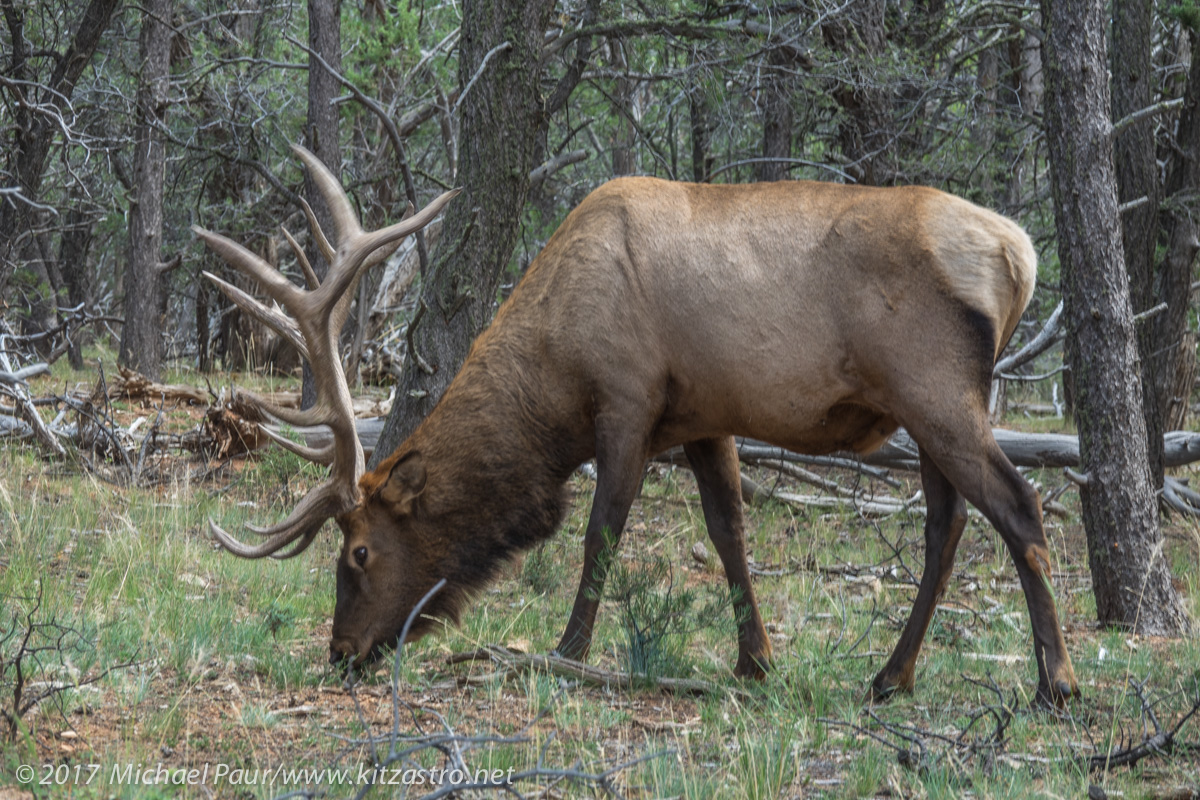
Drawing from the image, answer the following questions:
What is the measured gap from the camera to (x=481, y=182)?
6.85 meters

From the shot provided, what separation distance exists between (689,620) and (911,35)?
747 cm

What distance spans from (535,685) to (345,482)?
1474 millimetres

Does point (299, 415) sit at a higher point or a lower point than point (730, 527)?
higher

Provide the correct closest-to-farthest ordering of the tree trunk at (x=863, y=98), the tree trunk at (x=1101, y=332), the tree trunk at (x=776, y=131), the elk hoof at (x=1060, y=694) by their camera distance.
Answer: the elk hoof at (x=1060, y=694), the tree trunk at (x=1101, y=332), the tree trunk at (x=863, y=98), the tree trunk at (x=776, y=131)

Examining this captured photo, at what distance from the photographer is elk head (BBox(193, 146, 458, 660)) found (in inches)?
197

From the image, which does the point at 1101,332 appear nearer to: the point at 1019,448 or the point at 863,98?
the point at 1019,448

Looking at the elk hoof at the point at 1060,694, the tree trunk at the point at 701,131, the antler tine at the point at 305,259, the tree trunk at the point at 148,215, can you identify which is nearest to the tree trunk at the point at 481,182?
the antler tine at the point at 305,259

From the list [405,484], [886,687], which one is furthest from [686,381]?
[886,687]

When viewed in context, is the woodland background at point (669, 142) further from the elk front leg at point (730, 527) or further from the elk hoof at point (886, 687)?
the elk front leg at point (730, 527)

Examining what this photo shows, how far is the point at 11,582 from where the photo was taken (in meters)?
5.47

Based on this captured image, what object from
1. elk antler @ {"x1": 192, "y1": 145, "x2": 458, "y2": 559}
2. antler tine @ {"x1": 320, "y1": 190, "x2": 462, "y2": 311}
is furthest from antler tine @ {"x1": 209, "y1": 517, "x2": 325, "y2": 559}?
antler tine @ {"x1": 320, "y1": 190, "x2": 462, "y2": 311}

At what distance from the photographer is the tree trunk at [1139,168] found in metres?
6.69

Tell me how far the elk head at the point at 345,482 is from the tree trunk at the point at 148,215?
7.38 meters

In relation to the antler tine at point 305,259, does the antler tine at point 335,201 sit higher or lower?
higher
